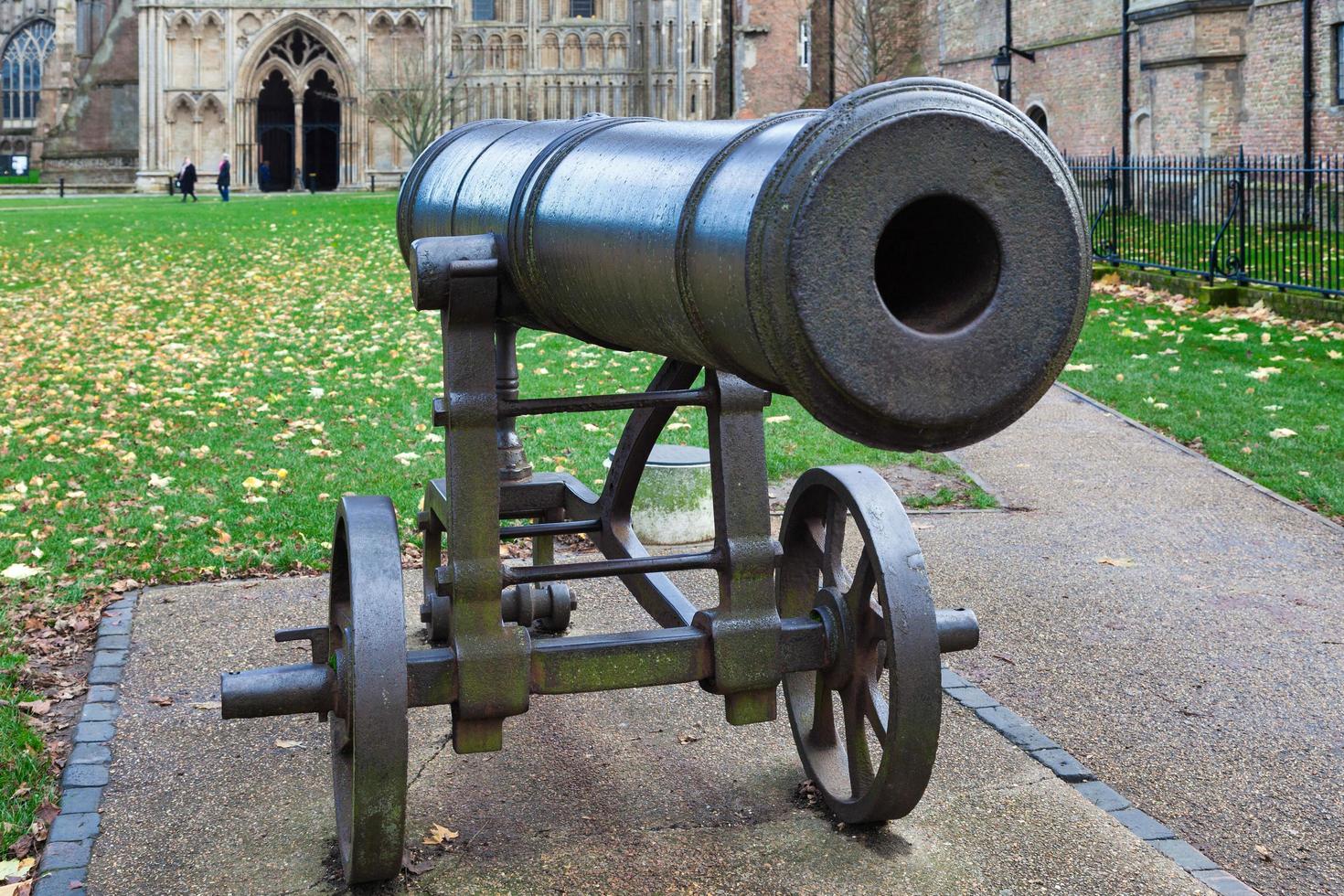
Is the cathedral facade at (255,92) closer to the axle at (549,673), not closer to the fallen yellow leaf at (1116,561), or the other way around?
the fallen yellow leaf at (1116,561)

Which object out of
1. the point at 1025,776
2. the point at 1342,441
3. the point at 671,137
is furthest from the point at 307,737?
the point at 1342,441

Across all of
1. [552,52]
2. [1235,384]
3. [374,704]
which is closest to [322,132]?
[552,52]

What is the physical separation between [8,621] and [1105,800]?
3.99 metres

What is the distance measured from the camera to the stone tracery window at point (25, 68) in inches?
2916

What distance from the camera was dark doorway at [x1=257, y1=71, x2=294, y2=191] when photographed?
5912cm

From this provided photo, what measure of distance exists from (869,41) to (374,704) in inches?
1468

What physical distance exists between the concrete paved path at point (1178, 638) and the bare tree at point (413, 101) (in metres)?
44.0

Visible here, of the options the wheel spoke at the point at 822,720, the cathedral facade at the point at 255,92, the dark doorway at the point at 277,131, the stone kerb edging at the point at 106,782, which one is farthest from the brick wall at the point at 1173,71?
the dark doorway at the point at 277,131

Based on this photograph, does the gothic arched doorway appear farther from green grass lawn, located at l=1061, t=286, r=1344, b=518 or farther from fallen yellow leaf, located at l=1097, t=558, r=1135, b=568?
fallen yellow leaf, located at l=1097, t=558, r=1135, b=568

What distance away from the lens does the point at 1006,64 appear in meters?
32.1

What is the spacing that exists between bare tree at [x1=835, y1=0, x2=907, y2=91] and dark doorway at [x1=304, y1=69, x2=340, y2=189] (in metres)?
21.7

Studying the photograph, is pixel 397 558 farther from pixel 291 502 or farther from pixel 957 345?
pixel 291 502

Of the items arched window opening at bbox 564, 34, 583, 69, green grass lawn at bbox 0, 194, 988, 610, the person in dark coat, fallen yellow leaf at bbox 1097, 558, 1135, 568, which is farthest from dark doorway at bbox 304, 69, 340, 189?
fallen yellow leaf at bbox 1097, 558, 1135, 568

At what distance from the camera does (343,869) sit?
11.5ft
